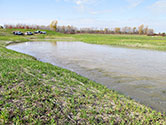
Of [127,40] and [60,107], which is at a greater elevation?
[127,40]

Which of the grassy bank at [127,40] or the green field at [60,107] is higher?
the grassy bank at [127,40]

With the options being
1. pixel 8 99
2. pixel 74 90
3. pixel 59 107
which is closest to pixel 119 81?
pixel 74 90

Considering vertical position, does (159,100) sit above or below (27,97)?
below

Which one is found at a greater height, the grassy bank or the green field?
the grassy bank

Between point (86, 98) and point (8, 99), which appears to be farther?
point (86, 98)

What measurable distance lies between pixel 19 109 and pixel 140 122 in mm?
4884

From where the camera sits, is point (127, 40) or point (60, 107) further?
point (127, 40)

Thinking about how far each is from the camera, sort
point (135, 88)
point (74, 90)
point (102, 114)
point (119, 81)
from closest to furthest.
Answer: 1. point (102, 114)
2. point (74, 90)
3. point (135, 88)
4. point (119, 81)

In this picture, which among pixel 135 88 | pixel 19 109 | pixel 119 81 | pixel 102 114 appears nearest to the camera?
pixel 19 109

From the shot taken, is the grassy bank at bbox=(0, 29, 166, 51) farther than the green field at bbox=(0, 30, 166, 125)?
Yes

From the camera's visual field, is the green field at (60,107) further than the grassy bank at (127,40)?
No

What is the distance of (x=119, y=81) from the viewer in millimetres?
11539

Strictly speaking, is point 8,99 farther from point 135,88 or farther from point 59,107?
point 135,88

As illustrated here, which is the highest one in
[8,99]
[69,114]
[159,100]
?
[8,99]
